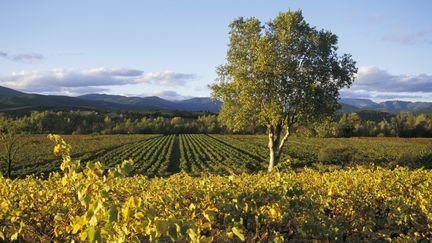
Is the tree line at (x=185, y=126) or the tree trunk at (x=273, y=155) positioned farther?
the tree line at (x=185, y=126)

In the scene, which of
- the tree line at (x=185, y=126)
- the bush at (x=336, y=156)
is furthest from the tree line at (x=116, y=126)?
the bush at (x=336, y=156)

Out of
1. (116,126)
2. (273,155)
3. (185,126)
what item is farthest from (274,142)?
(116,126)

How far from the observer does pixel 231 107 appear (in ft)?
108

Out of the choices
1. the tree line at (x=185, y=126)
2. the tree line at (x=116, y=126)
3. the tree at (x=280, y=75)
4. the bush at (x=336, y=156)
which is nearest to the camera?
the tree at (x=280, y=75)

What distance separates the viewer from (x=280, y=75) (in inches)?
1220

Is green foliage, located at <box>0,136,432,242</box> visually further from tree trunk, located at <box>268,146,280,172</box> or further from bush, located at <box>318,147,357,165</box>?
bush, located at <box>318,147,357,165</box>

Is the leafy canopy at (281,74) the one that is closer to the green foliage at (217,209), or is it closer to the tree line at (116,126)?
the green foliage at (217,209)

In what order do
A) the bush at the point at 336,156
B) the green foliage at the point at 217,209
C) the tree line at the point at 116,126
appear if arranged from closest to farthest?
1. the green foliage at the point at 217,209
2. the bush at the point at 336,156
3. the tree line at the point at 116,126

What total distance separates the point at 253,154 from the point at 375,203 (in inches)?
2118

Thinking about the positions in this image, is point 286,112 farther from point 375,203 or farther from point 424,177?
point 375,203

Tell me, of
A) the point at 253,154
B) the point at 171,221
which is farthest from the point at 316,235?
the point at 253,154

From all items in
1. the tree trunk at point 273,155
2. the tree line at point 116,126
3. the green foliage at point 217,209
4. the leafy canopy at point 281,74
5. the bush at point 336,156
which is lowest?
the tree line at point 116,126

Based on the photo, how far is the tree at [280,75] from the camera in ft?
101

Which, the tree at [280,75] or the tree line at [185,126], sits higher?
the tree at [280,75]
